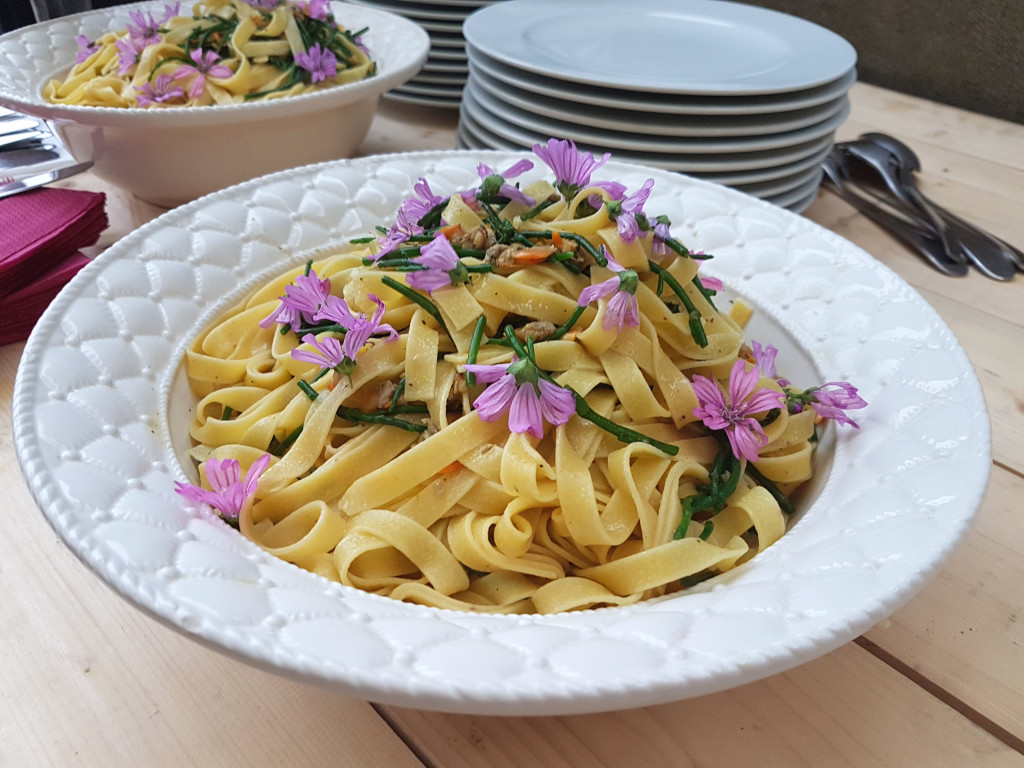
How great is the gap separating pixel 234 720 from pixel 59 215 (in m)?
1.27

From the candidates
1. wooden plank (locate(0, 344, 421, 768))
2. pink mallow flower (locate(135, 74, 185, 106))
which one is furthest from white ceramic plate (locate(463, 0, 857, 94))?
wooden plank (locate(0, 344, 421, 768))

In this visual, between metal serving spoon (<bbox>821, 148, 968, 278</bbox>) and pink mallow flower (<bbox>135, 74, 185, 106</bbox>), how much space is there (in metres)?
1.94

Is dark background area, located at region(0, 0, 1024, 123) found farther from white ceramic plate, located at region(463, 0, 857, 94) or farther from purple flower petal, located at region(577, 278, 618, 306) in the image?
purple flower petal, located at region(577, 278, 618, 306)

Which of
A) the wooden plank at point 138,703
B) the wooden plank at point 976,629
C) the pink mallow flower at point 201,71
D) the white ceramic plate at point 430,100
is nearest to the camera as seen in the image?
the wooden plank at point 138,703

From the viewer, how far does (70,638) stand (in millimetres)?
1077

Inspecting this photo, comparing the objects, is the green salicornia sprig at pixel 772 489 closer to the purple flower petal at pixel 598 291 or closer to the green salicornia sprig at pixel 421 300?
the purple flower petal at pixel 598 291

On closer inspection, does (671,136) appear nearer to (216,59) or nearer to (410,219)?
(410,219)

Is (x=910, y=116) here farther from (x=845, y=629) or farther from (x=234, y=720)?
(x=234, y=720)

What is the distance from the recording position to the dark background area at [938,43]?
9.87 feet

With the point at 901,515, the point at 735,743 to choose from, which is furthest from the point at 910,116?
the point at 735,743

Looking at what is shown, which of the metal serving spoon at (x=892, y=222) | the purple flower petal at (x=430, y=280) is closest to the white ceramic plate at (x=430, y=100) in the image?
the metal serving spoon at (x=892, y=222)

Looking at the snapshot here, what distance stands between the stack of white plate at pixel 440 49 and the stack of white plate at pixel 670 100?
0.28m

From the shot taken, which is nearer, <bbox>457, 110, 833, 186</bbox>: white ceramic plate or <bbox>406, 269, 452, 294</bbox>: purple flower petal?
<bbox>406, 269, 452, 294</bbox>: purple flower petal

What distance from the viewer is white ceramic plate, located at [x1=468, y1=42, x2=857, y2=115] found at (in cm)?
186
